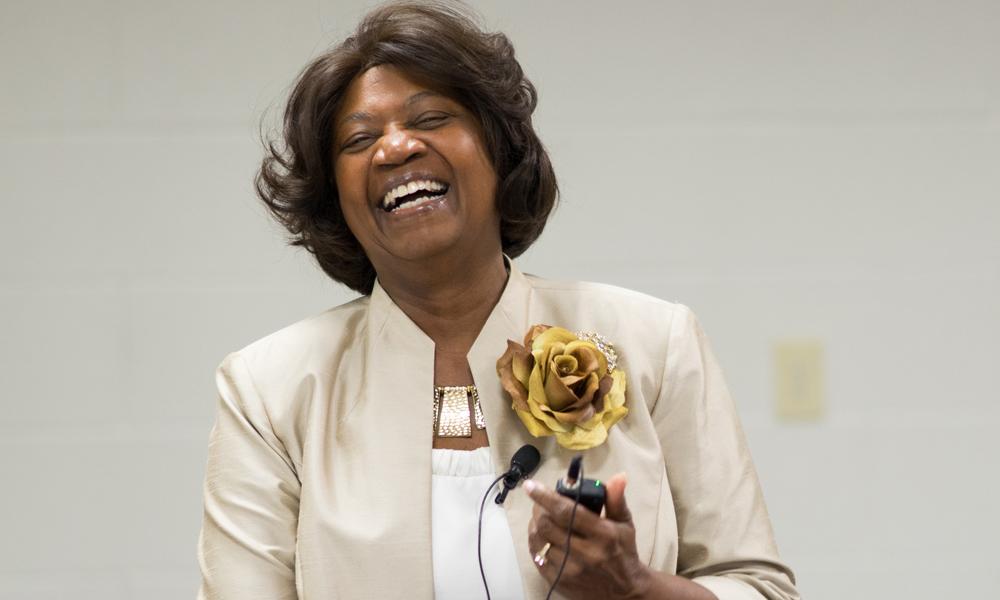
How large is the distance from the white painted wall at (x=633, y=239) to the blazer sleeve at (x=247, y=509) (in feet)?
4.06

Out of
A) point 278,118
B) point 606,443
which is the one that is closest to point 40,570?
point 278,118

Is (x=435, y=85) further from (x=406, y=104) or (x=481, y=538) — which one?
(x=481, y=538)

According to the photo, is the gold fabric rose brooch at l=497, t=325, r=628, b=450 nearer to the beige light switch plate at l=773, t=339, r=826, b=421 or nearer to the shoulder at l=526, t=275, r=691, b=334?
the shoulder at l=526, t=275, r=691, b=334

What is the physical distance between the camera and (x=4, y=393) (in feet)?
9.80

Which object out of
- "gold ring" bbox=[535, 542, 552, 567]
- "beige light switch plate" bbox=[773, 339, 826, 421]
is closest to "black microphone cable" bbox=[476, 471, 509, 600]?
"gold ring" bbox=[535, 542, 552, 567]

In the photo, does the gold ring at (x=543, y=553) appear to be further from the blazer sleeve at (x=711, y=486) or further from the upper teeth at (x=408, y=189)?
the upper teeth at (x=408, y=189)

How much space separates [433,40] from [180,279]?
55.1 inches

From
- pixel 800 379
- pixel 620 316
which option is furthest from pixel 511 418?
pixel 800 379

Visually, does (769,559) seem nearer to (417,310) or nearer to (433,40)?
(417,310)

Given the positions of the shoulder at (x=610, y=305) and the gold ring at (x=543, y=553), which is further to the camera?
the shoulder at (x=610, y=305)

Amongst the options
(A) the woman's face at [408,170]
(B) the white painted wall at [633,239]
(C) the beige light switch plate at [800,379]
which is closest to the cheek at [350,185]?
(A) the woman's face at [408,170]

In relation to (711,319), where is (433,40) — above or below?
above

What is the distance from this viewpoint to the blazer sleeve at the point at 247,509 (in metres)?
1.73

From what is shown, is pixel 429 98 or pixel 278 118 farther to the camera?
pixel 278 118
